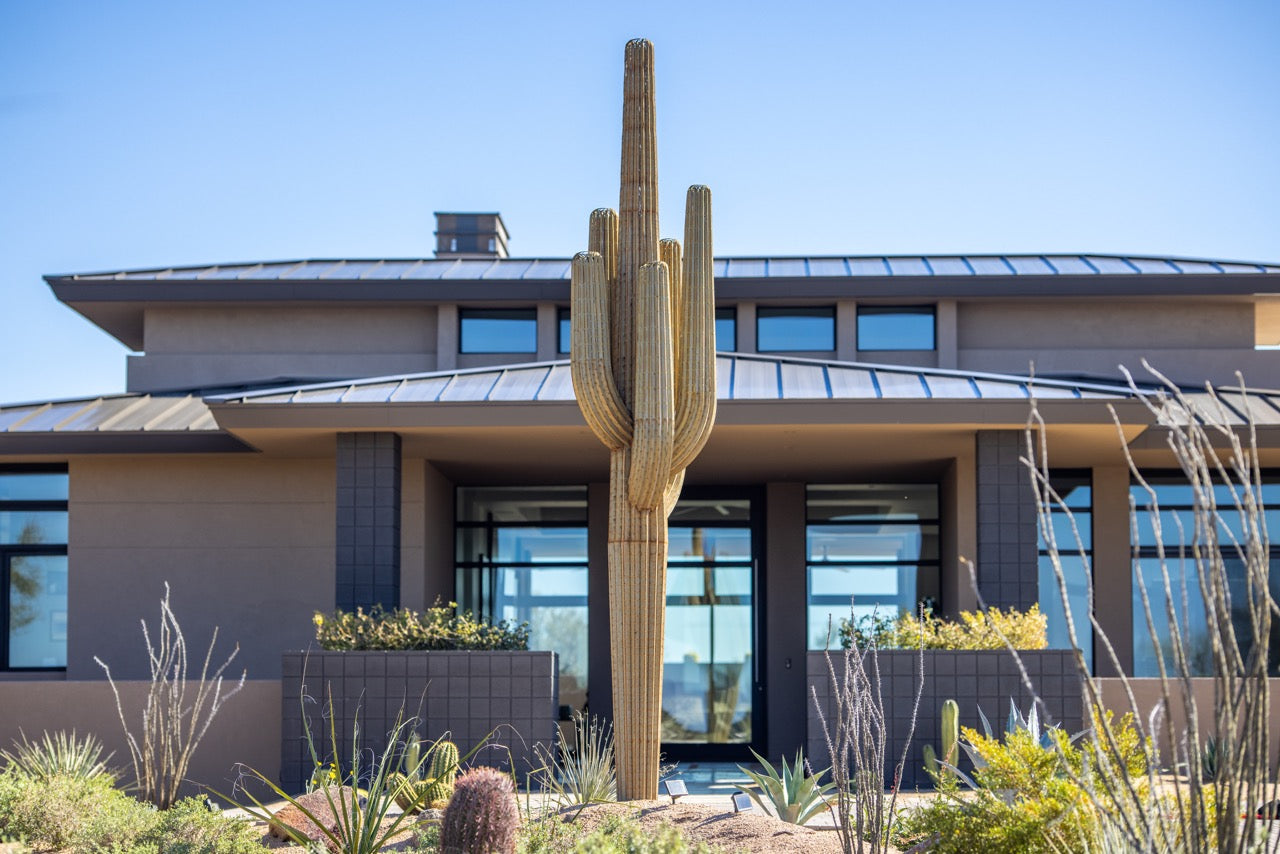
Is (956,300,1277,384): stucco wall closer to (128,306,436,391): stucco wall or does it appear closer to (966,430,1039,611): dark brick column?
(966,430,1039,611): dark brick column

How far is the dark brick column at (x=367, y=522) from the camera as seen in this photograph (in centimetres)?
1352

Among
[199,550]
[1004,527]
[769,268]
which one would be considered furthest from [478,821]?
[769,268]

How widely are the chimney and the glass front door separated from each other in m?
7.57

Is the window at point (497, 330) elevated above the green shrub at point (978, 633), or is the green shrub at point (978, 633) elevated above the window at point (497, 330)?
the window at point (497, 330)

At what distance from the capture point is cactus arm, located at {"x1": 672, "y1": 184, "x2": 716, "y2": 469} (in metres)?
8.95

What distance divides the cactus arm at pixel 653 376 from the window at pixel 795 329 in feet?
33.6

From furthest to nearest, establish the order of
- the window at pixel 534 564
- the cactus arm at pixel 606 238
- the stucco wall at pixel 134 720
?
the window at pixel 534 564 → the stucco wall at pixel 134 720 → the cactus arm at pixel 606 238

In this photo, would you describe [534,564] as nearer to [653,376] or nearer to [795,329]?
[795,329]

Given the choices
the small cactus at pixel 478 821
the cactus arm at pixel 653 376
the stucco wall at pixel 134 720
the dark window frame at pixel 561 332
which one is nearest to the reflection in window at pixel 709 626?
the dark window frame at pixel 561 332

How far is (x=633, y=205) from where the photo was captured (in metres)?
9.21

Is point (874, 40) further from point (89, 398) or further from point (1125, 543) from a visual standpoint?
point (89, 398)

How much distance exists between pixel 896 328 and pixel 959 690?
7.81m

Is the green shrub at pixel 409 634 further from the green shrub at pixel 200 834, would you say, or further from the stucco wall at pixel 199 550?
the green shrub at pixel 200 834

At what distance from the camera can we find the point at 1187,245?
24.0 metres
